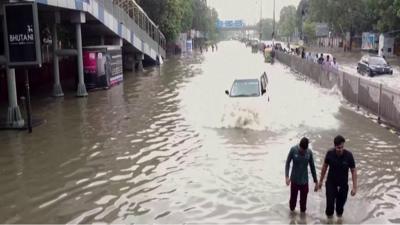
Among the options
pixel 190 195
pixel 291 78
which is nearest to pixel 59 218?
pixel 190 195

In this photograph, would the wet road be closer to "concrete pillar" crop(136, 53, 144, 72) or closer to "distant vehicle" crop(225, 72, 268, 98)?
"distant vehicle" crop(225, 72, 268, 98)

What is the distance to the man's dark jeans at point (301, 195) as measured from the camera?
9039mm

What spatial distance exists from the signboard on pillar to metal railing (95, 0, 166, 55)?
11.7 meters

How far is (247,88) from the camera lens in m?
19.4

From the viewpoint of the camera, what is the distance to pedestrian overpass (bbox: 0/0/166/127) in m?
19.9

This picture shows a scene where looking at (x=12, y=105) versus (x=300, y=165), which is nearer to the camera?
(x=300, y=165)

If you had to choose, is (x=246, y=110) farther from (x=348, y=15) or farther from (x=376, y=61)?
(x=348, y=15)

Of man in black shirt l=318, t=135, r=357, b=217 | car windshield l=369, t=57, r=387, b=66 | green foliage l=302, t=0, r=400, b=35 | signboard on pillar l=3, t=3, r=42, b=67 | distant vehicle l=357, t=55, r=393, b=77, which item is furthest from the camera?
green foliage l=302, t=0, r=400, b=35

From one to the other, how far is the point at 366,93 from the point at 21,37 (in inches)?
534

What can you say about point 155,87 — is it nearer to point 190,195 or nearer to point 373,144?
point 373,144

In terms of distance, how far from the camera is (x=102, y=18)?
95.0 feet

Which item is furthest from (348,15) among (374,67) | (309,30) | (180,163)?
(180,163)

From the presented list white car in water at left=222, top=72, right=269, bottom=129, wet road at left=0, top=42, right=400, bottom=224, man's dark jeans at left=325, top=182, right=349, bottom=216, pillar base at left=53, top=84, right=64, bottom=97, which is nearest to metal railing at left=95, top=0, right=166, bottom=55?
pillar base at left=53, top=84, right=64, bottom=97

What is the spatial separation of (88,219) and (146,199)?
143cm
